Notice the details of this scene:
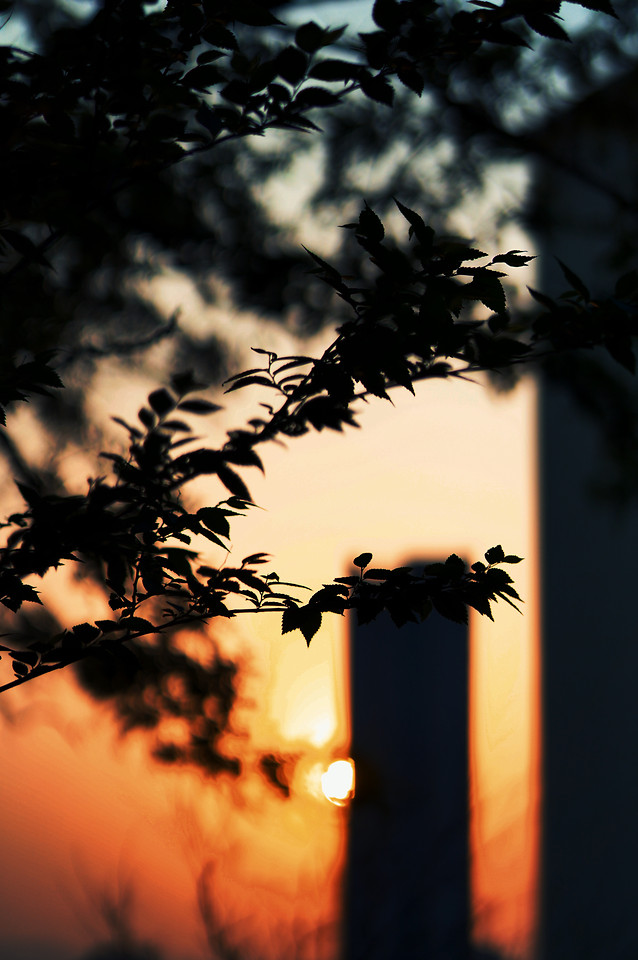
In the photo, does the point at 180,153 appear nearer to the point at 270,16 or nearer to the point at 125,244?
the point at 270,16

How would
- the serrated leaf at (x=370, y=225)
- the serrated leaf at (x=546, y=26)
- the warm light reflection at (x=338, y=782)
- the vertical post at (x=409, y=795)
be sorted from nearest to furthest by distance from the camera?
the serrated leaf at (x=370, y=225) < the serrated leaf at (x=546, y=26) < the warm light reflection at (x=338, y=782) < the vertical post at (x=409, y=795)

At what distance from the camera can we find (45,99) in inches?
40.3

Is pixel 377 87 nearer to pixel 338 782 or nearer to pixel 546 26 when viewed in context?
pixel 546 26

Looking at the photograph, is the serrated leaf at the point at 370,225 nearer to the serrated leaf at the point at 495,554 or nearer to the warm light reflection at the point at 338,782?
the serrated leaf at the point at 495,554

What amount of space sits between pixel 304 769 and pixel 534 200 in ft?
7.87

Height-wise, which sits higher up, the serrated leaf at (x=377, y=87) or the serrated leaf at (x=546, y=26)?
the serrated leaf at (x=546, y=26)

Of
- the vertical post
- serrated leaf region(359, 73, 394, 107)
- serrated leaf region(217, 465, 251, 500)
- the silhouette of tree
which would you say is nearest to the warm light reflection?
the vertical post

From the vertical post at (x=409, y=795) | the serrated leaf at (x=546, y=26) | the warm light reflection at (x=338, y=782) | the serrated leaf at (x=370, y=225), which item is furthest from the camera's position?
the vertical post at (x=409, y=795)

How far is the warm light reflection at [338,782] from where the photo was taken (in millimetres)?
2883

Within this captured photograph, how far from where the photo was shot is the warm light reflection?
2.88 m

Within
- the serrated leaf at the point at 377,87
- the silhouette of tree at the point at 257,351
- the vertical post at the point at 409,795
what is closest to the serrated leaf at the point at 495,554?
the silhouette of tree at the point at 257,351

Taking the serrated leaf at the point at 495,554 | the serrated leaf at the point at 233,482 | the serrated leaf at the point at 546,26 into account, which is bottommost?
the serrated leaf at the point at 495,554

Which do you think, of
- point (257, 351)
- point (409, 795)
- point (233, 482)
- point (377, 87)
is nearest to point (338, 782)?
point (409, 795)

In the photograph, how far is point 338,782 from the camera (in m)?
2.92
